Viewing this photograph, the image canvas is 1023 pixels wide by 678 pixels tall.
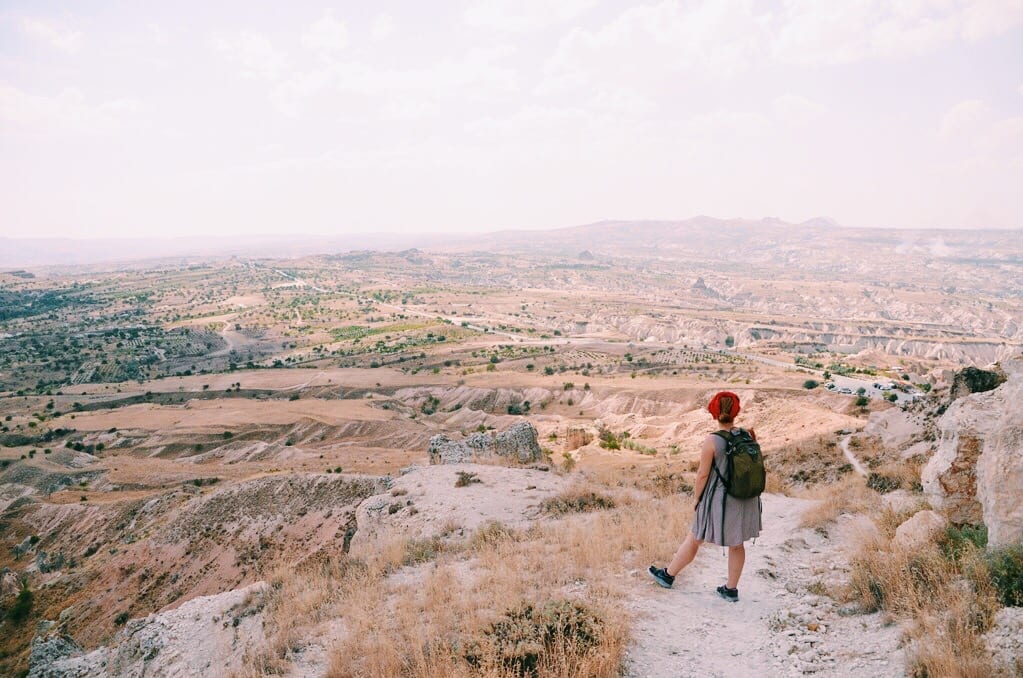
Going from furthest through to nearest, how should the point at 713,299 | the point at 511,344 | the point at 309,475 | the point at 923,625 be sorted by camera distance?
the point at 713,299 < the point at 511,344 < the point at 309,475 < the point at 923,625

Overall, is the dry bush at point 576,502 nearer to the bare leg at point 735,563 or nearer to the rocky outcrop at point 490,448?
the bare leg at point 735,563

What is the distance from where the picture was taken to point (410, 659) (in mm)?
5172

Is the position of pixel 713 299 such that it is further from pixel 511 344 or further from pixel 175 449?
pixel 175 449

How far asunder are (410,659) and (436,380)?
5570 centimetres

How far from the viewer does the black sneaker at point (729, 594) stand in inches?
242

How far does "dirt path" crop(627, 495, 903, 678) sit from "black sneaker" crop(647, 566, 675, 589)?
9 cm

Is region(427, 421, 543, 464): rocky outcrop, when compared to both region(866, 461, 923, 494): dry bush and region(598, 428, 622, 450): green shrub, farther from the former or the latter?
region(866, 461, 923, 494): dry bush

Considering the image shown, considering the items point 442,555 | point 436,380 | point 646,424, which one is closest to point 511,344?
point 436,380

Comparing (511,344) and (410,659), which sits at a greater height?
(410,659)

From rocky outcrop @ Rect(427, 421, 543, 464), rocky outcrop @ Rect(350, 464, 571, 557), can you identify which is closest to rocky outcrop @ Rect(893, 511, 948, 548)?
rocky outcrop @ Rect(350, 464, 571, 557)

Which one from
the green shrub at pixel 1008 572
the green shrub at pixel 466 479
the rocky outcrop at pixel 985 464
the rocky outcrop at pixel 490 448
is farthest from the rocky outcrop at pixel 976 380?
the rocky outcrop at pixel 490 448

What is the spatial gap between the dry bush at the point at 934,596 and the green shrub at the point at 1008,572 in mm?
66

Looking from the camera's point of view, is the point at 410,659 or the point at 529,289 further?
the point at 529,289

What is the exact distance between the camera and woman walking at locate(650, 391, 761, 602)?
5.91 meters
